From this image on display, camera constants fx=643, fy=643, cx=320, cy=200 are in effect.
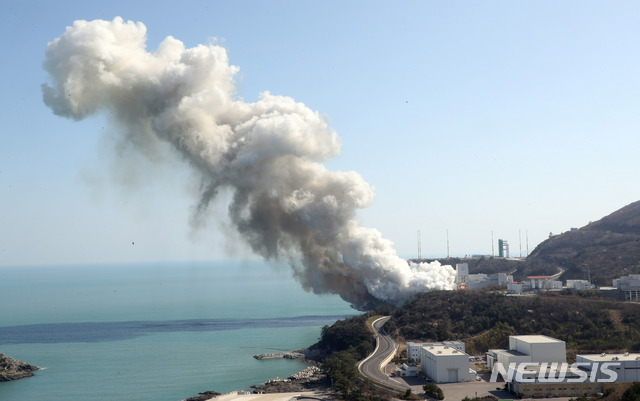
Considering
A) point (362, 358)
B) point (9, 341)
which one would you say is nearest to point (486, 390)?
point (362, 358)

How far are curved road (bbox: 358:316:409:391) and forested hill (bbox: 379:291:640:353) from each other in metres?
1.77

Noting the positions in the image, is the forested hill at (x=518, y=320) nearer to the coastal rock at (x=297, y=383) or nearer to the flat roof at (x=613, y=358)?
the flat roof at (x=613, y=358)

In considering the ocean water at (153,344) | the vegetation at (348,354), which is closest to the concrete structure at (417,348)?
the vegetation at (348,354)

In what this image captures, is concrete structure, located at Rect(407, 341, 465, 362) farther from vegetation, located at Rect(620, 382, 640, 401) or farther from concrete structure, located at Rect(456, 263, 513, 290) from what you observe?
concrete structure, located at Rect(456, 263, 513, 290)

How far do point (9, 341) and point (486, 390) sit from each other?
74534 millimetres

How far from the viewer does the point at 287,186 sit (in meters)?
84.4

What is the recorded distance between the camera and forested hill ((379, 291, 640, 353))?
68625 mm

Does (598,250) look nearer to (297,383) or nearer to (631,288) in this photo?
(631,288)

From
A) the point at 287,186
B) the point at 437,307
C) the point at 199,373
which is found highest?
the point at 287,186

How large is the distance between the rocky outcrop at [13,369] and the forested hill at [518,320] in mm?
42152

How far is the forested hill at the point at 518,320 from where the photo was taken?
68625 millimetres

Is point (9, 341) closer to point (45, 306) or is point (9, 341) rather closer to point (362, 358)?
point (362, 358)

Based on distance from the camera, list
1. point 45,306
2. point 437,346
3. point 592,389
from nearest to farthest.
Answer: point 592,389, point 437,346, point 45,306

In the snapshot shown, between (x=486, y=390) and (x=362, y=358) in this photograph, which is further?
(x=362, y=358)
